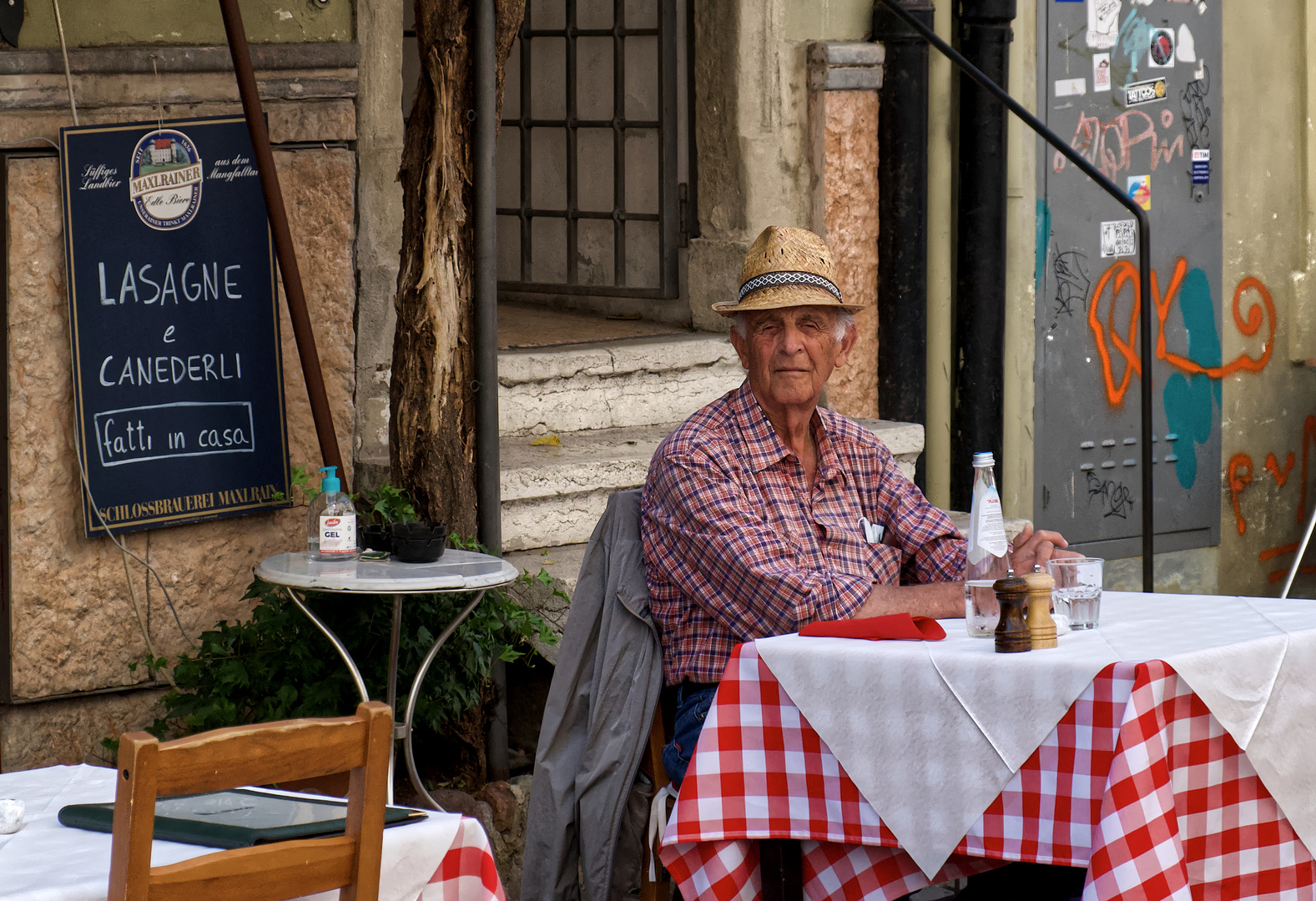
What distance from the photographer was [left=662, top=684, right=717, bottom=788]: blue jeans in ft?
11.3

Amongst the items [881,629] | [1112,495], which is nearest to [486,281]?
[881,629]

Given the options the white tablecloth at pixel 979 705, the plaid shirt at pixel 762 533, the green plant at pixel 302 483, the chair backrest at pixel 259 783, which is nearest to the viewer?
the chair backrest at pixel 259 783

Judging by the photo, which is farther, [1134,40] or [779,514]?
[1134,40]

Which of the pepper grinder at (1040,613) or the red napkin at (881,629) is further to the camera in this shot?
the red napkin at (881,629)

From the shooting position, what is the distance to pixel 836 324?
3961mm

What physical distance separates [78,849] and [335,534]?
192 centimetres

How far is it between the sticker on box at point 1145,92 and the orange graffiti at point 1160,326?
700 mm

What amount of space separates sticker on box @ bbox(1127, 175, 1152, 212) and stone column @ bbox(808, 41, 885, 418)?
4.52 ft

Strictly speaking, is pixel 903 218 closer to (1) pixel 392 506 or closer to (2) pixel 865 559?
(1) pixel 392 506

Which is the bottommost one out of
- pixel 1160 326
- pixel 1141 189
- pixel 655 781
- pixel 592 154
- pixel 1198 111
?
pixel 655 781

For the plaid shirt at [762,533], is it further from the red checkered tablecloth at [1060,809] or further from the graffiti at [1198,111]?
the graffiti at [1198,111]

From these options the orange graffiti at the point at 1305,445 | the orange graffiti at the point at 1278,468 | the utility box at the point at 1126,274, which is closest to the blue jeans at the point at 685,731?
the utility box at the point at 1126,274

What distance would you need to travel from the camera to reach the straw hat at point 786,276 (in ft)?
12.7

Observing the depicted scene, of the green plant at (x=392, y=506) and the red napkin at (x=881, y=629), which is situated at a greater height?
the green plant at (x=392, y=506)
